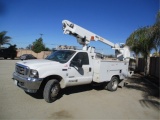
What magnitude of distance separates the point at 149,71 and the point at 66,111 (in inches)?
612

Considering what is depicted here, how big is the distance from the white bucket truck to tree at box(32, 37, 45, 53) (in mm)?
45600

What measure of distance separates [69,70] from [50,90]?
126 cm

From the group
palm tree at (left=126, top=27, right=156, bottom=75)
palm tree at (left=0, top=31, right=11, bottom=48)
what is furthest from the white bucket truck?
palm tree at (left=0, top=31, right=11, bottom=48)

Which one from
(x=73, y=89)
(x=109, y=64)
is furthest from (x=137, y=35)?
(x=73, y=89)

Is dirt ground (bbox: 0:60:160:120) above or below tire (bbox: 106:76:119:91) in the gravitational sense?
below

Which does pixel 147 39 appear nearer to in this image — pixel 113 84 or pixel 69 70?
pixel 113 84

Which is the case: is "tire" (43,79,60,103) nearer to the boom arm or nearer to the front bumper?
the front bumper

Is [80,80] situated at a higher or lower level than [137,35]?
lower

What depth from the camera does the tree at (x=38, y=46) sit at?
183ft

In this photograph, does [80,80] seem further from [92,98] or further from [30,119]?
[30,119]

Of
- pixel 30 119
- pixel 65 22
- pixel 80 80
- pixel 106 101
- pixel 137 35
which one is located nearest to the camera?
pixel 30 119

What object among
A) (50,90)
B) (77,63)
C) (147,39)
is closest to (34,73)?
(50,90)

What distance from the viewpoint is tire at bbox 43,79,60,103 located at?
725 centimetres

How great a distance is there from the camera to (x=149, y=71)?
66.0ft
